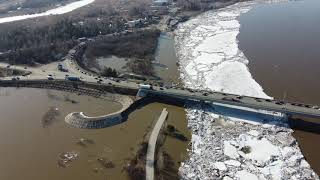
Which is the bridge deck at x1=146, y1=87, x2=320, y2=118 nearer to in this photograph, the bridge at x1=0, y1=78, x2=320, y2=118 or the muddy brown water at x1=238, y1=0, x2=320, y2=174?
the bridge at x1=0, y1=78, x2=320, y2=118

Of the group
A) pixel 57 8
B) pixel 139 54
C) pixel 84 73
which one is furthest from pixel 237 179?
pixel 57 8

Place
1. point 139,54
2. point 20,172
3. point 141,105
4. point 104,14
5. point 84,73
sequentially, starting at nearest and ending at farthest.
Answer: point 20,172
point 141,105
point 84,73
point 139,54
point 104,14

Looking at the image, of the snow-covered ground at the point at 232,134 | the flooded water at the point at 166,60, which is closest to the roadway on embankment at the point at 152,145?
the snow-covered ground at the point at 232,134

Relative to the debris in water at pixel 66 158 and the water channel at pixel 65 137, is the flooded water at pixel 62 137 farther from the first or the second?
the debris in water at pixel 66 158

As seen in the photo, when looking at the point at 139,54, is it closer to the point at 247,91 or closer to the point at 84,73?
the point at 84,73

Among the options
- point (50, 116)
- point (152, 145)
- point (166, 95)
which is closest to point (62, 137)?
point (50, 116)

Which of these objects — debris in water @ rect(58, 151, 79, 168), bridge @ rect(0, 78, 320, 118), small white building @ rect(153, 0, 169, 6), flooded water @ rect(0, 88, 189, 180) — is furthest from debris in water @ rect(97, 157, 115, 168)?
small white building @ rect(153, 0, 169, 6)

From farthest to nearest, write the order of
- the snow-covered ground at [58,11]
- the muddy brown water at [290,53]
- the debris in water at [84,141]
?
the snow-covered ground at [58,11]
the muddy brown water at [290,53]
the debris in water at [84,141]
